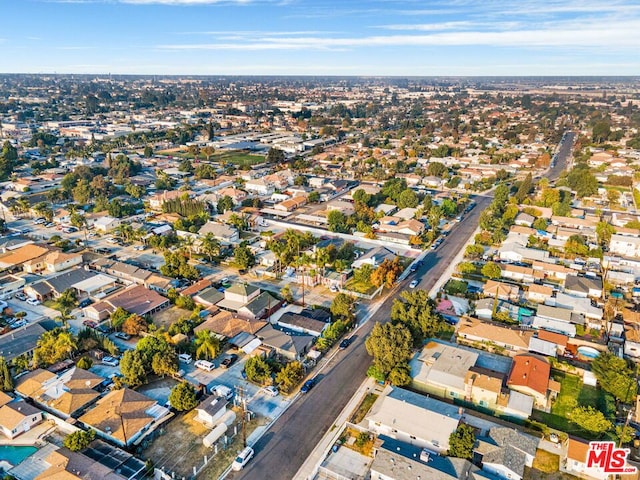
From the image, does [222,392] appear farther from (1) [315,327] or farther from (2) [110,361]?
(1) [315,327]

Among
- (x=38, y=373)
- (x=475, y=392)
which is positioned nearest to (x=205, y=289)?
(x=38, y=373)

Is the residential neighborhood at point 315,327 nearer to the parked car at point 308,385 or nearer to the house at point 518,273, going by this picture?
the parked car at point 308,385

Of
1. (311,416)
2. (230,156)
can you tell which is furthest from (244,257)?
(230,156)

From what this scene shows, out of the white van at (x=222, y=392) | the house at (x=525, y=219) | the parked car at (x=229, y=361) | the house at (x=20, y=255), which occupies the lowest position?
the parked car at (x=229, y=361)

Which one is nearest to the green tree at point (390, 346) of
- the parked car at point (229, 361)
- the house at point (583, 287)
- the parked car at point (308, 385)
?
the parked car at point (308, 385)

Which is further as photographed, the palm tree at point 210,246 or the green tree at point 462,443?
the palm tree at point 210,246

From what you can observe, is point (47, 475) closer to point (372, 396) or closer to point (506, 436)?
point (372, 396)
